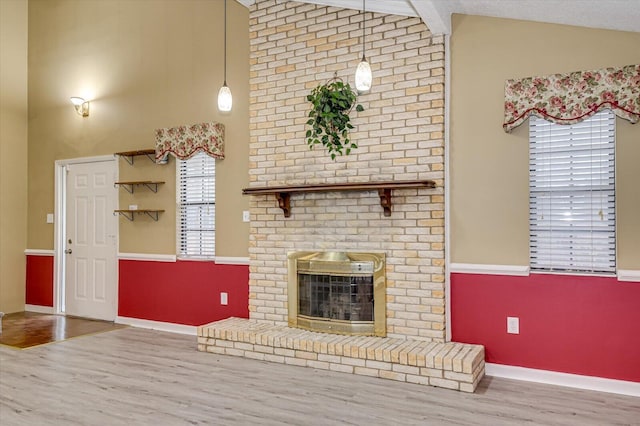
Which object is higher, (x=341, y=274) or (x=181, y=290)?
(x=341, y=274)

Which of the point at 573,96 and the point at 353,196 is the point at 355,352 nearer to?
the point at 353,196

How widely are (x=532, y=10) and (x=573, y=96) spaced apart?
683 millimetres

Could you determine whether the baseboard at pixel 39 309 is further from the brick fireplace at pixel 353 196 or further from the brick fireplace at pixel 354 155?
the brick fireplace at pixel 354 155

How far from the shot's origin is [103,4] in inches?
234

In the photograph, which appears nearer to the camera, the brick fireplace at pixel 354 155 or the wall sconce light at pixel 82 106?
the brick fireplace at pixel 354 155

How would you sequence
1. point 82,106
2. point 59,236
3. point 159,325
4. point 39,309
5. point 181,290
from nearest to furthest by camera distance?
point 181,290
point 159,325
point 82,106
point 59,236
point 39,309

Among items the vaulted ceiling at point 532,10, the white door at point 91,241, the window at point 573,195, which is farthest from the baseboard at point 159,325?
the vaulted ceiling at point 532,10

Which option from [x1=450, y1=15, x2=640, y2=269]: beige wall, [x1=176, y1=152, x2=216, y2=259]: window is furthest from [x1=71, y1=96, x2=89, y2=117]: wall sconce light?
[x1=450, y1=15, x2=640, y2=269]: beige wall

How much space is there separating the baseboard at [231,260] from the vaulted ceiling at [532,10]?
266 centimetres

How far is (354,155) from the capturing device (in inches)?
168

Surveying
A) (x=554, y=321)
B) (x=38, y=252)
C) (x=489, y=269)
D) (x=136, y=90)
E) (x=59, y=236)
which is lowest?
(x=554, y=321)

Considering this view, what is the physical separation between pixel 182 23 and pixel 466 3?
10.3 ft

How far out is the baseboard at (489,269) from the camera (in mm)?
3658

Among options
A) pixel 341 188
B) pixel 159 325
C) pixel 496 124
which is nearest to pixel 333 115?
pixel 341 188
